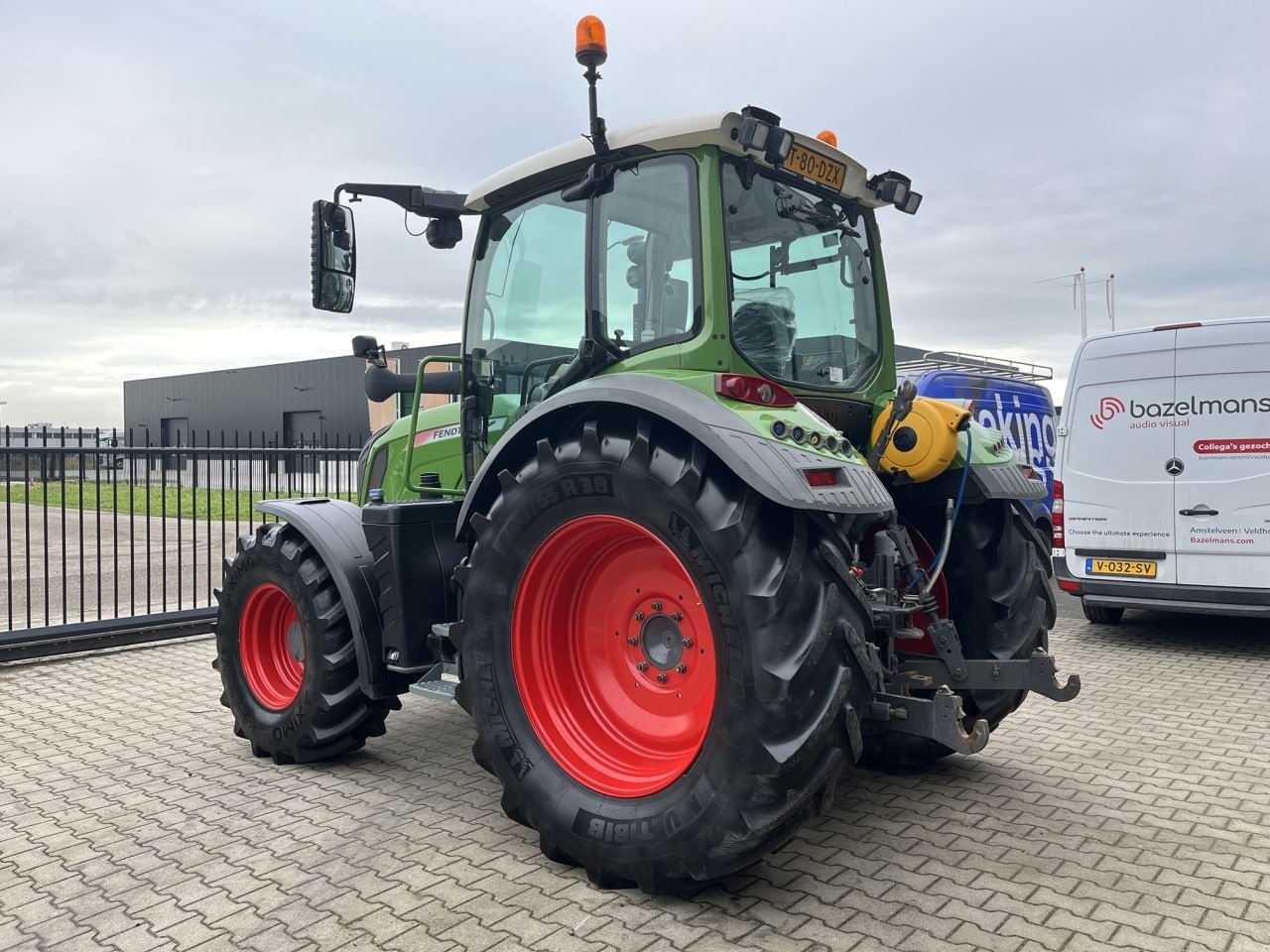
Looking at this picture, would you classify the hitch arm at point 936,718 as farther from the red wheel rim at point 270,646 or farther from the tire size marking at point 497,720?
the red wheel rim at point 270,646

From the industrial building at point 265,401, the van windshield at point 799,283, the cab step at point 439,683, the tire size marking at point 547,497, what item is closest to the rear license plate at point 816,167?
the van windshield at point 799,283

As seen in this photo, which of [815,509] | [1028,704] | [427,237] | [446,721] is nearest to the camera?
[815,509]

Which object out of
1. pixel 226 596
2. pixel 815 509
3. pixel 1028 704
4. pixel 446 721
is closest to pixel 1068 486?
pixel 1028 704

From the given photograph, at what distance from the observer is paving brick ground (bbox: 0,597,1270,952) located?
290 cm

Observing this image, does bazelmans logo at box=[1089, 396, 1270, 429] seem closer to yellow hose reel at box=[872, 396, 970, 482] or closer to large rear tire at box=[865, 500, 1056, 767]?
large rear tire at box=[865, 500, 1056, 767]

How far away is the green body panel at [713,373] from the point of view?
10.6 ft

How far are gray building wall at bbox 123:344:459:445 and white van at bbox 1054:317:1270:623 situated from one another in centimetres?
2553

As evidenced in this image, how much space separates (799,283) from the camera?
13.0ft

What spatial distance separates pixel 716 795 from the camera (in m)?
2.90

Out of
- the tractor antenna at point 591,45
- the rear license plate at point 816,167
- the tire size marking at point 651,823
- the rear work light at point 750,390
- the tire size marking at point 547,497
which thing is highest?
the tractor antenna at point 591,45

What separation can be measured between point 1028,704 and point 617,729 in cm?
334

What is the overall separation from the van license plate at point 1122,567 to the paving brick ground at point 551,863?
255cm

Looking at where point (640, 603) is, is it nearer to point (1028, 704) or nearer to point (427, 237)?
point (427, 237)

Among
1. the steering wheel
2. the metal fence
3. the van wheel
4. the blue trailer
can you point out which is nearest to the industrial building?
the blue trailer
